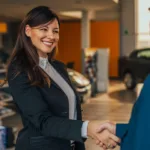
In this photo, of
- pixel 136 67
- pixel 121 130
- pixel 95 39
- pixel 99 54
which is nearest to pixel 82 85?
pixel 99 54

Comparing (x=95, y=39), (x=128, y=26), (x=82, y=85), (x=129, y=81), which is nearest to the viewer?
(x=82, y=85)

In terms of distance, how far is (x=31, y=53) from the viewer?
2127 millimetres

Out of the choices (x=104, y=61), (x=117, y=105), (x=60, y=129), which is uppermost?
(x=60, y=129)

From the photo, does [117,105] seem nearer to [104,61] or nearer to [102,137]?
[104,61]

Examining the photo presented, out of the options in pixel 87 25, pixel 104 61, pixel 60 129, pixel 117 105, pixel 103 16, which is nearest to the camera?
pixel 60 129

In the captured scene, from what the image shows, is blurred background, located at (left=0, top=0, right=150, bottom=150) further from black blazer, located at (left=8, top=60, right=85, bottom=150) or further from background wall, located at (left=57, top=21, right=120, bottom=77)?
black blazer, located at (left=8, top=60, right=85, bottom=150)

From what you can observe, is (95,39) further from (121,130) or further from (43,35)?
(121,130)

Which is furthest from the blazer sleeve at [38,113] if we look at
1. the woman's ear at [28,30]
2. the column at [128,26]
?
the column at [128,26]

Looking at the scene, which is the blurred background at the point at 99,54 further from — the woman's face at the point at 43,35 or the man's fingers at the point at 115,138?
the man's fingers at the point at 115,138

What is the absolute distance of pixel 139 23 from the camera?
1928 cm

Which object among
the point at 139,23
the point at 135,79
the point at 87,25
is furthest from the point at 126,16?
the point at 135,79

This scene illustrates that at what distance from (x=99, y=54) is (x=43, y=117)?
39.5 ft

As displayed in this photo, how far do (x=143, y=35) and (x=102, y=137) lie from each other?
17.8m

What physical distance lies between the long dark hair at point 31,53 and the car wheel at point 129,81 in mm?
13185
